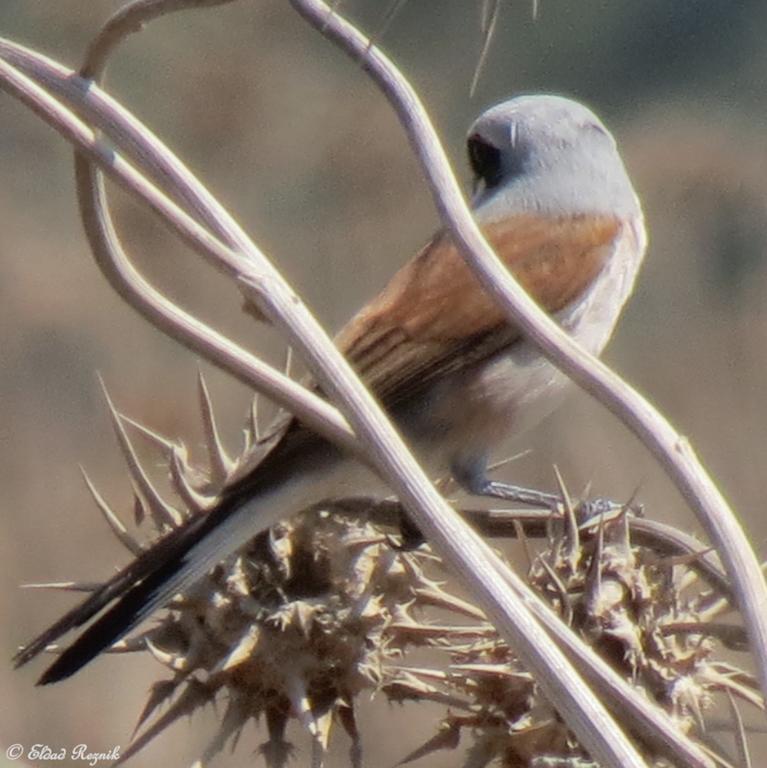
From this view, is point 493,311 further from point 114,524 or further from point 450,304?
point 114,524

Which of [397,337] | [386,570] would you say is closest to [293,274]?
[397,337]

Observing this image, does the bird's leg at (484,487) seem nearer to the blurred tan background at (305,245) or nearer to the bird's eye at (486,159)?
the bird's eye at (486,159)

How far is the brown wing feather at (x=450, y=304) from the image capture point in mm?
2355

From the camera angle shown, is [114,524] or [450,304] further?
[450,304]

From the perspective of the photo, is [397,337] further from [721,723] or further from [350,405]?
[350,405]

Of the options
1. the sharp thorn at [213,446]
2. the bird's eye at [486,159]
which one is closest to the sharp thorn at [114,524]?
the sharp thorn at [213,446]

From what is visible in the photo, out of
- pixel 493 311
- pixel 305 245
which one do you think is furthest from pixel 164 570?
pixel 305 245

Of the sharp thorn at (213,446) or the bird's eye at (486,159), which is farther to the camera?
the bird's eye at (486,159)

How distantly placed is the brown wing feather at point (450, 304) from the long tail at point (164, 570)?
22.0 inches

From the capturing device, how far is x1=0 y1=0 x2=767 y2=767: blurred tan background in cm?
461

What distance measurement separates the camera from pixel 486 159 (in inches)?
109

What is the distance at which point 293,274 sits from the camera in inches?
227

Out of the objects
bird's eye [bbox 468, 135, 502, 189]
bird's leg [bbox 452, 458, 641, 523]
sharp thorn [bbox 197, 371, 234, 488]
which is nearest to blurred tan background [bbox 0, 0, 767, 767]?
bird's eye [bbox 468, 135, 502, 189]

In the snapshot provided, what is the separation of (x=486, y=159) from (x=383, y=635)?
134cm
